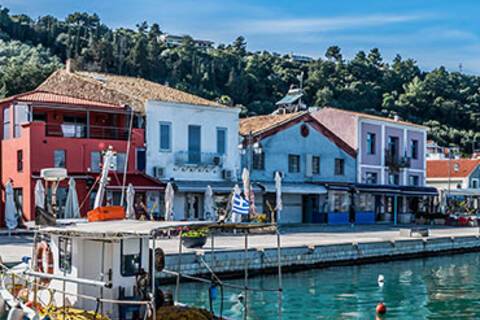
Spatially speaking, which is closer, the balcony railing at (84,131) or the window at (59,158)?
the window at (59,158)

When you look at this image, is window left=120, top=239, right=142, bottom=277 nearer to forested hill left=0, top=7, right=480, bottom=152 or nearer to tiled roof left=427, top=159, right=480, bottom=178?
tiled roof left=427, top=159, right=480, bottom=178

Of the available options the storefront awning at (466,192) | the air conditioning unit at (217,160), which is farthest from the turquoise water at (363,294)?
the storefront awning at (466,192)

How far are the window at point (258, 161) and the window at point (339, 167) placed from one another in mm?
7116

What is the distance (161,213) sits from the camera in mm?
46250

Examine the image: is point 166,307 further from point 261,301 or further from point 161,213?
point 161,213

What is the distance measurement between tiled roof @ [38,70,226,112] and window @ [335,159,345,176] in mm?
10797

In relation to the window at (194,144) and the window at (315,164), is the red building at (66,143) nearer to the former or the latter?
the window at (194,144)

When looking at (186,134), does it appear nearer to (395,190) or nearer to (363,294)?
(395,190)

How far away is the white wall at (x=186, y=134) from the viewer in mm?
47312

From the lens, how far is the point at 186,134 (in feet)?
160

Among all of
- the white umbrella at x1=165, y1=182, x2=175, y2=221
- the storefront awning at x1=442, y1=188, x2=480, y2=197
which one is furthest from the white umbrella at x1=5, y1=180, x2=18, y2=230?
the storefront awning at x1=442, y1=188, x2=480, y2=197

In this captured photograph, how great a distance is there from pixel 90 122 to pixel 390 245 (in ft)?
60.3

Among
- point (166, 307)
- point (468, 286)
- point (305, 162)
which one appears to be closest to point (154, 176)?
point (305, 162)

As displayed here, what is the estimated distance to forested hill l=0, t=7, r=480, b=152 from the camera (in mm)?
109188
